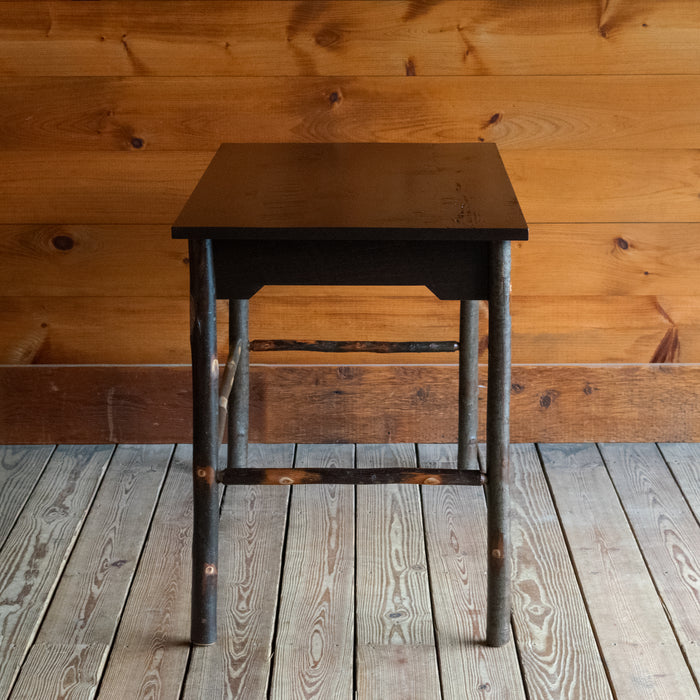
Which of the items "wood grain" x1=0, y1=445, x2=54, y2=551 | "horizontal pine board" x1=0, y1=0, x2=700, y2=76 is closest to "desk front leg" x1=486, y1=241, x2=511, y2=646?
"horizontal pine board" x1=0, y1=0, x2=700, y2=76

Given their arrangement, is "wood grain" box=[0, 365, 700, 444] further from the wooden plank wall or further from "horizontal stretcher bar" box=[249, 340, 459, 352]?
"horizontal stretcher bar" box=[249, 340, 459, 352]

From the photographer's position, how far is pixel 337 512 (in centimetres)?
181

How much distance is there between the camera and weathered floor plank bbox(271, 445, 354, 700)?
53.6 inches

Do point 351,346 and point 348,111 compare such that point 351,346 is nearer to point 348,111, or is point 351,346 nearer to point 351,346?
point 351,346

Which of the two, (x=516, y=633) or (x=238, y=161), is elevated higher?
(x=238, y=161)

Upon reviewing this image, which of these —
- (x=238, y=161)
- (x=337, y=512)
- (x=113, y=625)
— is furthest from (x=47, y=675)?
(x=238, y=161)

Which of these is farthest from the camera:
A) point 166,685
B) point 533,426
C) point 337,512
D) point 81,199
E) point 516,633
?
point 533,426

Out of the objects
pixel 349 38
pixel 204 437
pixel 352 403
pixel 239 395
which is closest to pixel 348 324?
pixel 352 403

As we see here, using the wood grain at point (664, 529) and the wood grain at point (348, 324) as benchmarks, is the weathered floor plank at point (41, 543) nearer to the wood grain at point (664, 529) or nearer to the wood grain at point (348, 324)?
the wood grain at point (348, 324)

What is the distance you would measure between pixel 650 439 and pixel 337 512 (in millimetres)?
757

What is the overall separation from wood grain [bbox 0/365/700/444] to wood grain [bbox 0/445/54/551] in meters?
0.04

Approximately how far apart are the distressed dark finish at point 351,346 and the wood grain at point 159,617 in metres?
0.36

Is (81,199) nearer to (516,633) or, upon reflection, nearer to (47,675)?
(47,675)

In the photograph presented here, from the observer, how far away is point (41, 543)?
1.71 m
